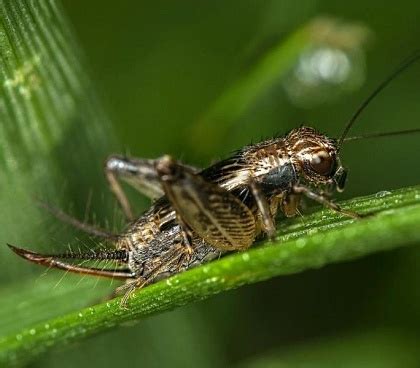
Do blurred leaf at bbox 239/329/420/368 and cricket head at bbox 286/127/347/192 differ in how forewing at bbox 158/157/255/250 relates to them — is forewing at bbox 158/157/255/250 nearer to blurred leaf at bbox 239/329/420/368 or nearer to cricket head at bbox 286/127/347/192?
cricket head at bbox 286/127/347/192

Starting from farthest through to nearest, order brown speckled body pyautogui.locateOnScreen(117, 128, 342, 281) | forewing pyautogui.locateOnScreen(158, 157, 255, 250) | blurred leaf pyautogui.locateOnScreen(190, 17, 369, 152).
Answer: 1. blurred leaf pyautogui.locateOnScreen(190, 17, 369, 152)
2. brown speckled body pyautogui.locateOnScreen(117, 128, 342, 281)
3. forewing pyautogui.locateOnScreen(158, 157, 255, 250)

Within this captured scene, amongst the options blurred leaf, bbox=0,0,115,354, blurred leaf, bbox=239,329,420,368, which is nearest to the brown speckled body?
blurred leaf, bbox=0,0,115,354

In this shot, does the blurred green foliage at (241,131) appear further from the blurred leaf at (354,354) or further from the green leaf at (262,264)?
the green leaf at (262,264)

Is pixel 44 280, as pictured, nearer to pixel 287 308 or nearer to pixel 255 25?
pixel 287 308

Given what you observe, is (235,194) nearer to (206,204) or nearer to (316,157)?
(206,204)

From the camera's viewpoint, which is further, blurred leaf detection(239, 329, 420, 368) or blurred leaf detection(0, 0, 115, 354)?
blurred leaf detection(239, 329, 420, 368)

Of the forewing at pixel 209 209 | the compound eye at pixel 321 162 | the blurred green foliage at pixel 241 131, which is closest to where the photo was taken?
the forewing at pixel 209 209

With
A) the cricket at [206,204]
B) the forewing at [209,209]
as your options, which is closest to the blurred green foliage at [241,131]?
the cricket at [206,204]
